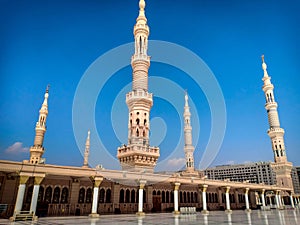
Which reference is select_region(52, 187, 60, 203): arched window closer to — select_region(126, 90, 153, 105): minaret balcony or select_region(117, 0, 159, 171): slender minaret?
select_region(117, 0, 159, 171): slender minaret

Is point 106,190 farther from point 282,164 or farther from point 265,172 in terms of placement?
point 265,172

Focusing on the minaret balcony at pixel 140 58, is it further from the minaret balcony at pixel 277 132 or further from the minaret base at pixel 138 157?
the minaret balcony at pixel 277 132

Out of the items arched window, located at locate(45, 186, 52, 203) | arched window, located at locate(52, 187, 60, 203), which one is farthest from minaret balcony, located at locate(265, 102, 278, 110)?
arched window, located at locate(45, 186, 52, 203)

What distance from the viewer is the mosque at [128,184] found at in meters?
15.4

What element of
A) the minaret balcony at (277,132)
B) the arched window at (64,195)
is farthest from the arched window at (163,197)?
the minaret balcony at (277,132)

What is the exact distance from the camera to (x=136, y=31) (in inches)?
1203

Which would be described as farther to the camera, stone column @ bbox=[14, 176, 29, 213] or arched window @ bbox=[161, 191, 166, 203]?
arched window @ bbox=[161, 191, 166, 203]

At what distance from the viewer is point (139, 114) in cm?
2550

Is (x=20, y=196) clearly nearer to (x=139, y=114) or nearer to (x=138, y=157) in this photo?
(x=138, y=157)

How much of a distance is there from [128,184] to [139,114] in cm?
775

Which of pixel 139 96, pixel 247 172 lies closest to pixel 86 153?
pixel 139 96

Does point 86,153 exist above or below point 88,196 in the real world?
above

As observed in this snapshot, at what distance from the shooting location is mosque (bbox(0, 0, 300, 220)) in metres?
15.4

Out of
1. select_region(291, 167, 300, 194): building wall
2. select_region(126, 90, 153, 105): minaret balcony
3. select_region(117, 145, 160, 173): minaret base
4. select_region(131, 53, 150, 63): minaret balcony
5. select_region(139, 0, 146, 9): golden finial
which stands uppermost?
select_region(139, 0, 146, 9): golden finial
